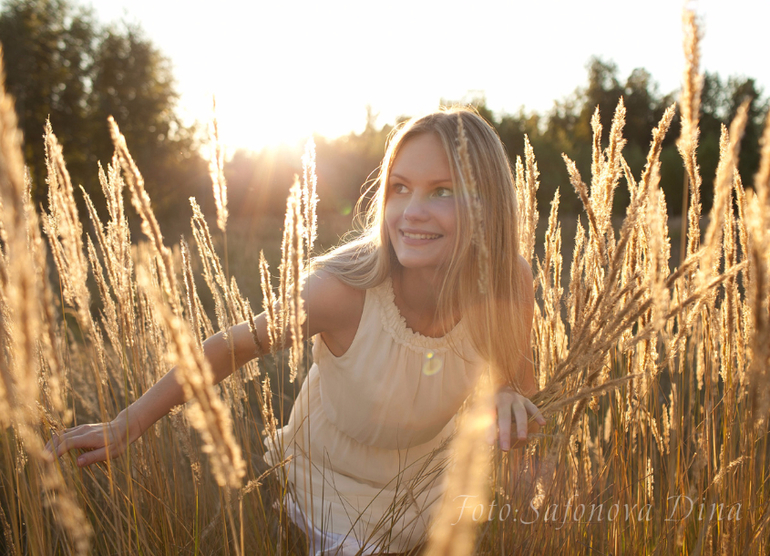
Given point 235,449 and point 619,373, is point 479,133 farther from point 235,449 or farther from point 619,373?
point 235,449

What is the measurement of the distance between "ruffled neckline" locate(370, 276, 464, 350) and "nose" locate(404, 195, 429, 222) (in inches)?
13.0

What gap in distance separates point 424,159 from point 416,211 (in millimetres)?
183

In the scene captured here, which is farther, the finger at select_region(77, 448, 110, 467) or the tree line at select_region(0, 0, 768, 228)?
the tree line at select_region(0, 0, 768, 228)

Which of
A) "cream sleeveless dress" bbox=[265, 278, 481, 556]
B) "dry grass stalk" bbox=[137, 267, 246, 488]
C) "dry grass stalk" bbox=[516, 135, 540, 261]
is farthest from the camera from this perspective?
"cream sleeveless dress" bbox=[265, 278, 481, 556]

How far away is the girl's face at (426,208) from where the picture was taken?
166 cm

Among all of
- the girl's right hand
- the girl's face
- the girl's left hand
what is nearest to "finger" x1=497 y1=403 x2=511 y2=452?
the girl's left hand

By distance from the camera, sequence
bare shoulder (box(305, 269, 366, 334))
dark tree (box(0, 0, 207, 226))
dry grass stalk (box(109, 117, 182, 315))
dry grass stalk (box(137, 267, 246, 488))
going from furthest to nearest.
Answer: dark tree (box(0, 0, 207, 226))
bare shoulder (box(305, 269, 366, 334))
dry grass stalk (box(109, 117, 182, 315))
dry grass stalk (box(137, 267, 246, 488))

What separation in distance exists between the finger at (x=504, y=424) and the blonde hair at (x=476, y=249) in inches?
15.9

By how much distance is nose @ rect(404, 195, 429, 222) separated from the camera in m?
1.65

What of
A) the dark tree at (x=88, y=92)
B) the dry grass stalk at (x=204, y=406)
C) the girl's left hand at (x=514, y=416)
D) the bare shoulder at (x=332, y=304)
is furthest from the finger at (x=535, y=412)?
the dark tree at (x=88, y=92)

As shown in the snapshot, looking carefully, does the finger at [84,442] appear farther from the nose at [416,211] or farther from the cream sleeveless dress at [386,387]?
the nose at [416,211]

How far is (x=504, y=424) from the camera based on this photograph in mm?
1063

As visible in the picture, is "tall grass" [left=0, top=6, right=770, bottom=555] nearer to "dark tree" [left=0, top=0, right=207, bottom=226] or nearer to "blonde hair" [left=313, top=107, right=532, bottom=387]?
"blonde hair" [left=313, top=107, right=532, bottom=387]

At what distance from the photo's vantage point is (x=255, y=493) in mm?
1370
